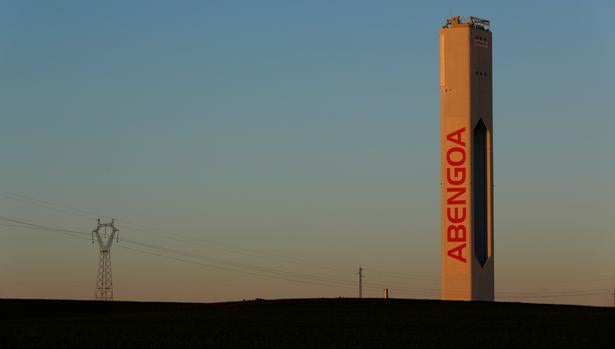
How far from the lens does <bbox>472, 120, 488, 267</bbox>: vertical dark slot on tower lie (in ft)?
391

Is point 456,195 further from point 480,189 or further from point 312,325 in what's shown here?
point 312,325

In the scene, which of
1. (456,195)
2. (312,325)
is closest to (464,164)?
(456,195)

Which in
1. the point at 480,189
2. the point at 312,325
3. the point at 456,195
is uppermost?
the point at 480,189

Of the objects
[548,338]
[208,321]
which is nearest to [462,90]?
[208,321]

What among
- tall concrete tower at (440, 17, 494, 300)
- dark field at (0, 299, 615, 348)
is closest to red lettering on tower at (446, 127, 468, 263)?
tall concrete tower at (440, 17, 494, 300)

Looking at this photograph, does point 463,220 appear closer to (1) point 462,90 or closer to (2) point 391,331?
(1) point 462,90

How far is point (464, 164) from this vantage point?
11819 cm

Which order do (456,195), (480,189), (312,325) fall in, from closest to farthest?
(312,325)
(456,195)
(480,189)

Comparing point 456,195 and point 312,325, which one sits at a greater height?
point 456,195

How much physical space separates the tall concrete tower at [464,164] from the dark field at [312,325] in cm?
1805

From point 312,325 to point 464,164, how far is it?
5217 cm

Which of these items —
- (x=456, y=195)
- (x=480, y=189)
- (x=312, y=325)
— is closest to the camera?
(x=312, y=325)

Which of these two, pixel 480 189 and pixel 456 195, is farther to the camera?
pixel 480 189

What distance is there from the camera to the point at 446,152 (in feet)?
388
